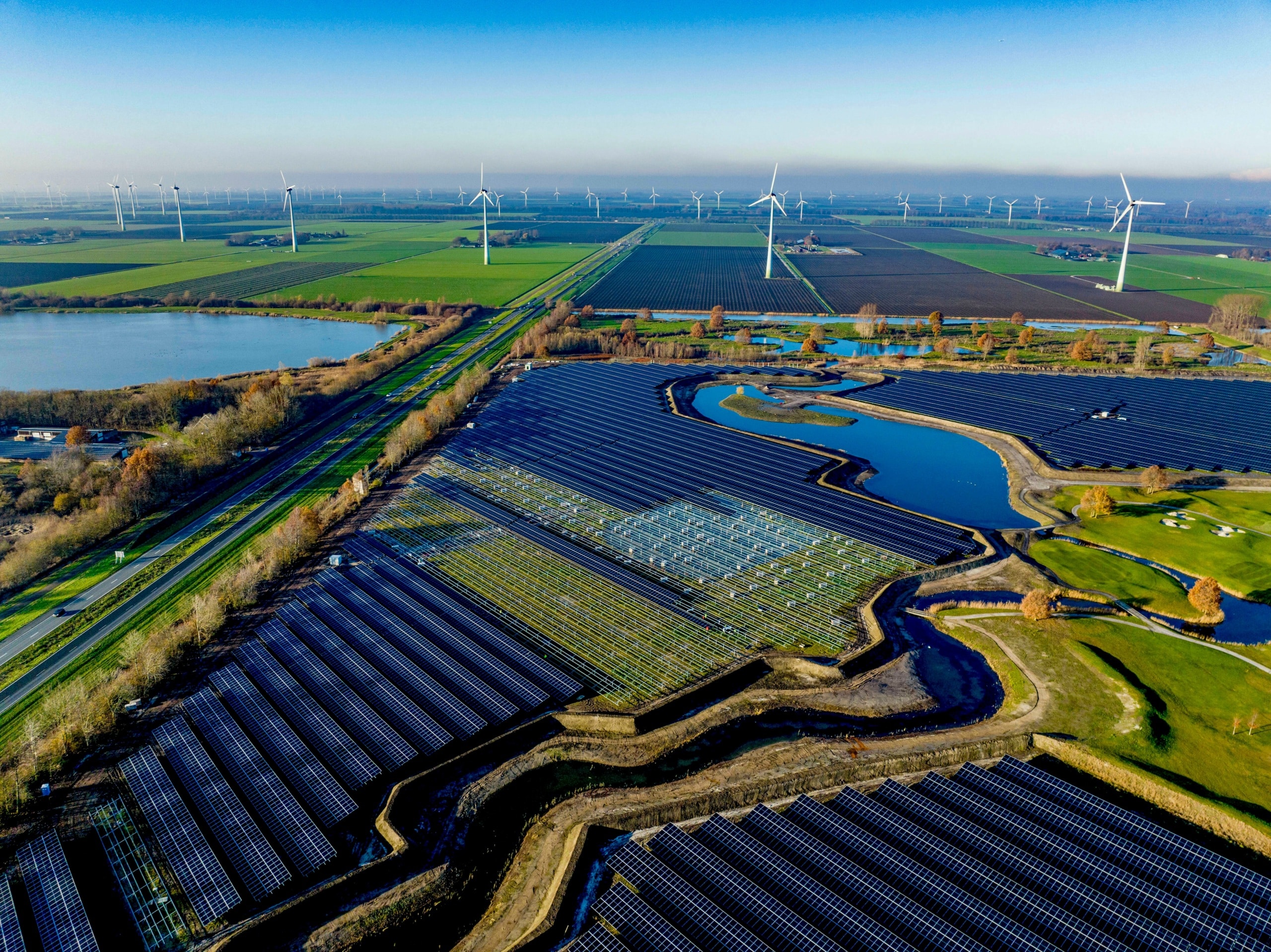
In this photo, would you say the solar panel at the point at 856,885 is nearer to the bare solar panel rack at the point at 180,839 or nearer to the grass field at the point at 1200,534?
the bare solar panel rack at the point at 180,839

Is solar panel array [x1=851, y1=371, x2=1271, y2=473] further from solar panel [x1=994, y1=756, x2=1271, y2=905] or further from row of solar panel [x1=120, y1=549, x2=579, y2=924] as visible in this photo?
row of solar panel [x1=120, y1=549, x2=579, y2=924]

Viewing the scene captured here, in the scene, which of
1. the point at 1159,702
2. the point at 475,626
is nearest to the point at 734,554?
the point at 475,626

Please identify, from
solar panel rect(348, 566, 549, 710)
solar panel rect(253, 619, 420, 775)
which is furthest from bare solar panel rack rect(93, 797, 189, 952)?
solar panel rect(348, 566, 549, 710)

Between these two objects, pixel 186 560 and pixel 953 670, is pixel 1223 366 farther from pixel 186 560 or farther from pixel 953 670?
pixel 186 560

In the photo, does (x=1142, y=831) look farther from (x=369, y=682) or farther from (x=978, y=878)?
(x=369, y=682)

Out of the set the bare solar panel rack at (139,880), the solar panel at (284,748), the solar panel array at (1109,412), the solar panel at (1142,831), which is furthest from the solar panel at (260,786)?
the solar panel array at (1109,412)

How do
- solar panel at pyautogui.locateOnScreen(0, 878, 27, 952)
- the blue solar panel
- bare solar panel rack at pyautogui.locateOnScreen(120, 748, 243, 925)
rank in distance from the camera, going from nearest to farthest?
solar panel at pyautogui.locateOnScreen(0, 878, 27, 952)
bare solar panel rack at pyautogui.locateOnScreen(120, 748, 243, 925)
the blue solar panel
